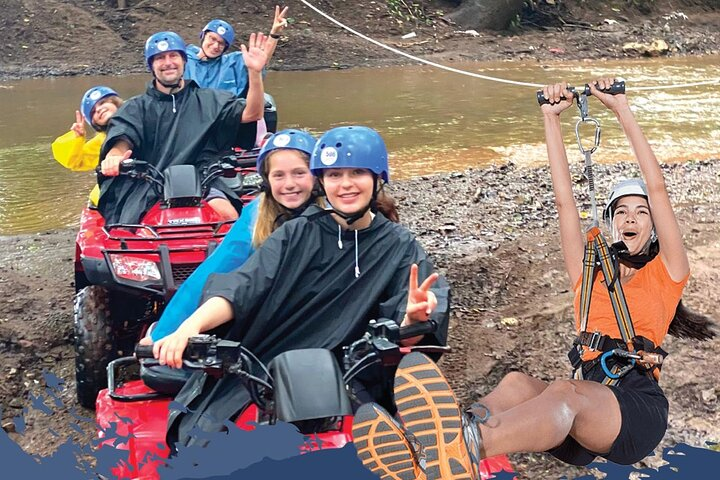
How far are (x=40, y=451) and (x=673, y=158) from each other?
810cm

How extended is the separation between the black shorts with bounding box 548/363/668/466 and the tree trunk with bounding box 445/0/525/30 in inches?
845

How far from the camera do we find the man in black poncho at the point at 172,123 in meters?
5.51

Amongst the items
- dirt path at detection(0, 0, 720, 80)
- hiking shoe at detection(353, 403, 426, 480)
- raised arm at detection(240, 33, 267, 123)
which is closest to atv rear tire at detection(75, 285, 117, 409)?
raised arm at detection(240, 33, 267, 123)

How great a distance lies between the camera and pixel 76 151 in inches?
240

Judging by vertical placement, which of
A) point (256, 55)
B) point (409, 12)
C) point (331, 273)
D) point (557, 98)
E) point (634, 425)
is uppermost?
point (409, 12)

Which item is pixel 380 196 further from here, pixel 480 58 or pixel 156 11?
pixel 156 11

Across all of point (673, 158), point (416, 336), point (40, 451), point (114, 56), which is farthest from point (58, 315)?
point (114, 56)

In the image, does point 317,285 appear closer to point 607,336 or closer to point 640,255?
point 607,336

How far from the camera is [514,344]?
5.07 meters

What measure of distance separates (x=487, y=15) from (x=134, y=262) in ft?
68.1

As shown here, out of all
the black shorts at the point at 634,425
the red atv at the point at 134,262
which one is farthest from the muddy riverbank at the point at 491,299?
the black shorts at the point at 634,425

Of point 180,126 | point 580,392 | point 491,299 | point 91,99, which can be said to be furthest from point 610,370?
point 91,99

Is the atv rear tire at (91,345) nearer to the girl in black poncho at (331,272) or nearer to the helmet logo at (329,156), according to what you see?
the girl in black poncho at (331,272)

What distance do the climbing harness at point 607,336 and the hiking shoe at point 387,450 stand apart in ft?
3.16
